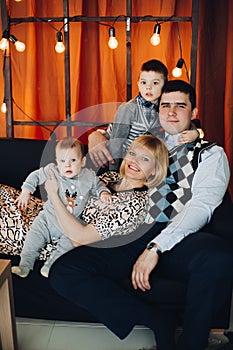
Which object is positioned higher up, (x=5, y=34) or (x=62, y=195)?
(x=5, y=34)

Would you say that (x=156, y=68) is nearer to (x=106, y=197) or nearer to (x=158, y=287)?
(x=106, y=197)

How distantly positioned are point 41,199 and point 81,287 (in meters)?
0.52

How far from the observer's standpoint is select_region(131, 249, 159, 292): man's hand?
5.68 ft

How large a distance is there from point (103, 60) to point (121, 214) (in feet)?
4.63

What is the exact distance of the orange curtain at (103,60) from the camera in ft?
9.50

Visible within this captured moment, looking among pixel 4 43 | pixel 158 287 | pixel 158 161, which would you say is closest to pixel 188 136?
pixel 158 161

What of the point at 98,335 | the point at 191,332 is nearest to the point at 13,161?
the point at 98,335

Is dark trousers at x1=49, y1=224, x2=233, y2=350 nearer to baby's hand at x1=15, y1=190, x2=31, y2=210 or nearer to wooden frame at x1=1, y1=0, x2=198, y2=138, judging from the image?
baby's hand at x1=15, y1=190, x2=31, y2=210

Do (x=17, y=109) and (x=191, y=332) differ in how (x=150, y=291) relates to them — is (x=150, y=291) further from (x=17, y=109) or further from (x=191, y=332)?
(x=17, y=109)

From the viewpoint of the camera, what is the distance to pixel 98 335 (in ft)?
6.34

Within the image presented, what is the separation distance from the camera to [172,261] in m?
1.80

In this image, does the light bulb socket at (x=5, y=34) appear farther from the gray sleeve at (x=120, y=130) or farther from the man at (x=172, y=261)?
the man at (x=172, y=261)

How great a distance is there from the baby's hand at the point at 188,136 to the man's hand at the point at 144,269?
1.58 ft

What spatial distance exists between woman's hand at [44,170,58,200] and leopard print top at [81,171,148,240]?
173mm
